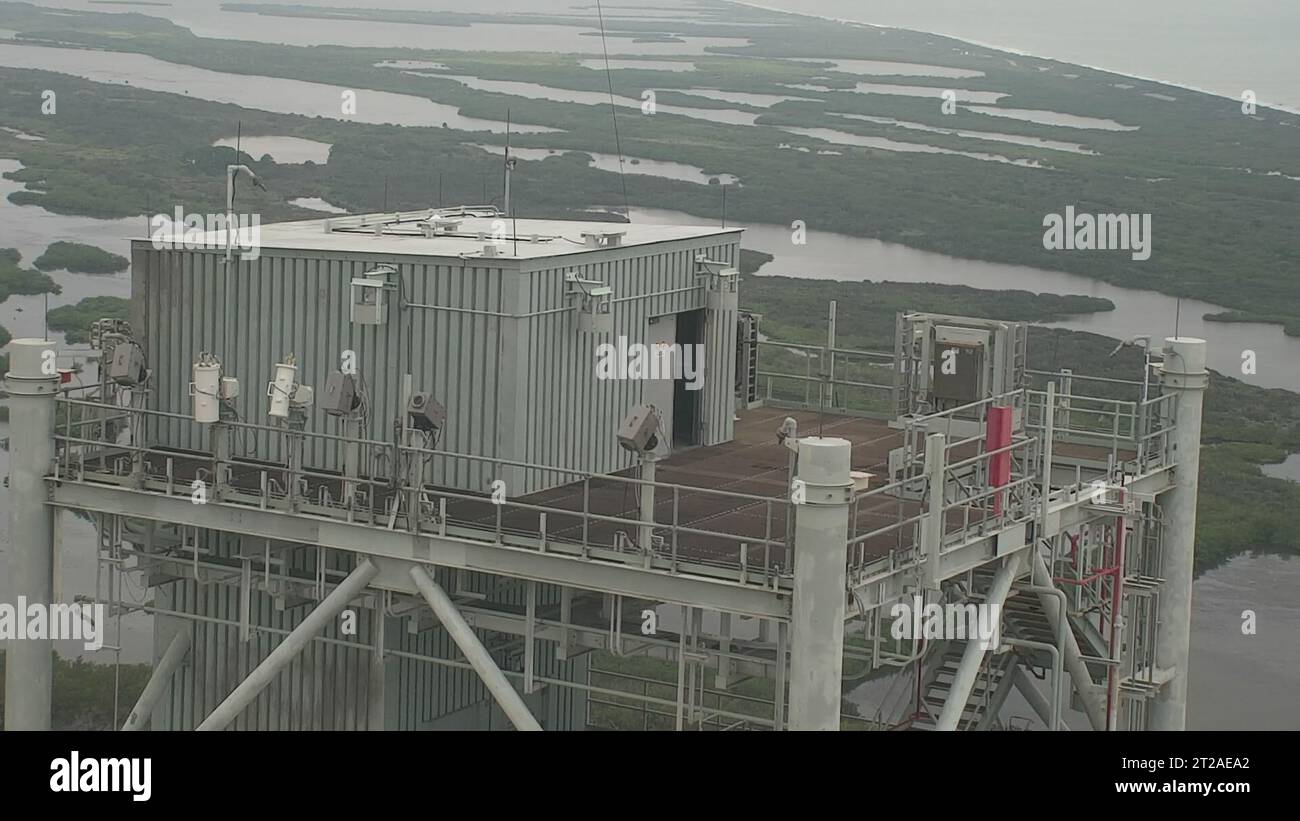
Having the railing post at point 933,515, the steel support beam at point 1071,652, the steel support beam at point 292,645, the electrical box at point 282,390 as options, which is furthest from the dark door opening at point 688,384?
the railing post at point 933,515

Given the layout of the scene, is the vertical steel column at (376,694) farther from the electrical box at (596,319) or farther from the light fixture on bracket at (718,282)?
the light fixture on bracket at (718,282)

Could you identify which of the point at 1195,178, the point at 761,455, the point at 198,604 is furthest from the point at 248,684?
the point at 1195,178

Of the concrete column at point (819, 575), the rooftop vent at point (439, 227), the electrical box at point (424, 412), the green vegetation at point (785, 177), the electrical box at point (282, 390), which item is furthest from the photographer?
the green vegetation at point (785, 177)

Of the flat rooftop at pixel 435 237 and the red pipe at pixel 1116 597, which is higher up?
the flat rooftop at pixel 435 237

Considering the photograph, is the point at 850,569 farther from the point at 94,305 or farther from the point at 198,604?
the point at 94,305

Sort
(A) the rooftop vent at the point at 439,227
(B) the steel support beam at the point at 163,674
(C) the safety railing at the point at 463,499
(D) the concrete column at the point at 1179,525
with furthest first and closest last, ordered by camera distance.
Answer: (D) the concrete column at the point at 1179,525 < (A) the rooftop vent at the point at 439,227 < (B) the steel support beam at the point at 163,674 < (C) the safety railing at the point at 463,499

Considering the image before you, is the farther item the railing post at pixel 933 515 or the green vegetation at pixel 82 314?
the green vegetation at pixel 82 314

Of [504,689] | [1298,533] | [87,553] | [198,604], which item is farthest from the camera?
[1298,533]

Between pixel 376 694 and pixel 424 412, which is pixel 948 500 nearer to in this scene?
pixel 424 412
